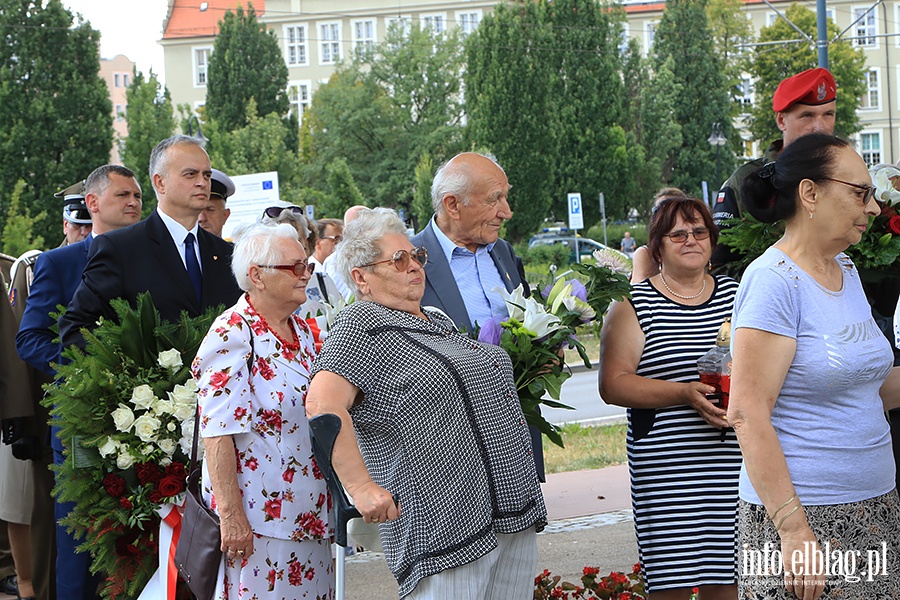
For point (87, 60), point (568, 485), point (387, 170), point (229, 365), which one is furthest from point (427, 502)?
point (387, 170)

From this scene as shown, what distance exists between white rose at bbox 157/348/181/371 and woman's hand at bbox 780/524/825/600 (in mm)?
2472

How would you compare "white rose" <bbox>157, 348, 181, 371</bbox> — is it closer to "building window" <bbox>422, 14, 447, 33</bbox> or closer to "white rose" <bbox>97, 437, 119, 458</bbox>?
"white rose" <bbox>97, 437, 119, 458</bbox>

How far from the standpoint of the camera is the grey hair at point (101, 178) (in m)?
5.89

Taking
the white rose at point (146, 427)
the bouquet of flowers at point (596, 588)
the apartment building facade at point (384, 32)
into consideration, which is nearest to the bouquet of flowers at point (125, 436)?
the white rose at point (146, 427)

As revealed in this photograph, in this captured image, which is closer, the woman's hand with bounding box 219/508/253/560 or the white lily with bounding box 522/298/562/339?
the woman's hand with bounding box 219/508/253/560

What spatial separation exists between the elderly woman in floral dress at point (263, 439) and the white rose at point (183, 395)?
324mm

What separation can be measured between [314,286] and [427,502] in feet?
12.7


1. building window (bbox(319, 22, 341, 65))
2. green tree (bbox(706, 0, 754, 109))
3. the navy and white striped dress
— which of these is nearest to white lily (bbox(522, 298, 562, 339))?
the navy and white striped dress

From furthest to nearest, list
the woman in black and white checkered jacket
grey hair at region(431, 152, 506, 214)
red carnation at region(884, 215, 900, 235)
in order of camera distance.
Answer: grey hair at region(431, 152, 506, 214), red carnation at region(884, 215, 900, 235), the woman in black and white checkered jacket

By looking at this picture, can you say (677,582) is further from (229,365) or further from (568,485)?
(568,485)

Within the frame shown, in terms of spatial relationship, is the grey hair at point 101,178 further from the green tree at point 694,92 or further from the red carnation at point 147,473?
the green tree at point 694,92

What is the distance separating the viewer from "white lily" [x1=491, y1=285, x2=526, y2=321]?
426cm

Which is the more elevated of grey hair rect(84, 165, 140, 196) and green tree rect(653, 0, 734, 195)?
green tree rect(653, 0, 734, 195)

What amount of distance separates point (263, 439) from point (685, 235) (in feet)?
6.16
